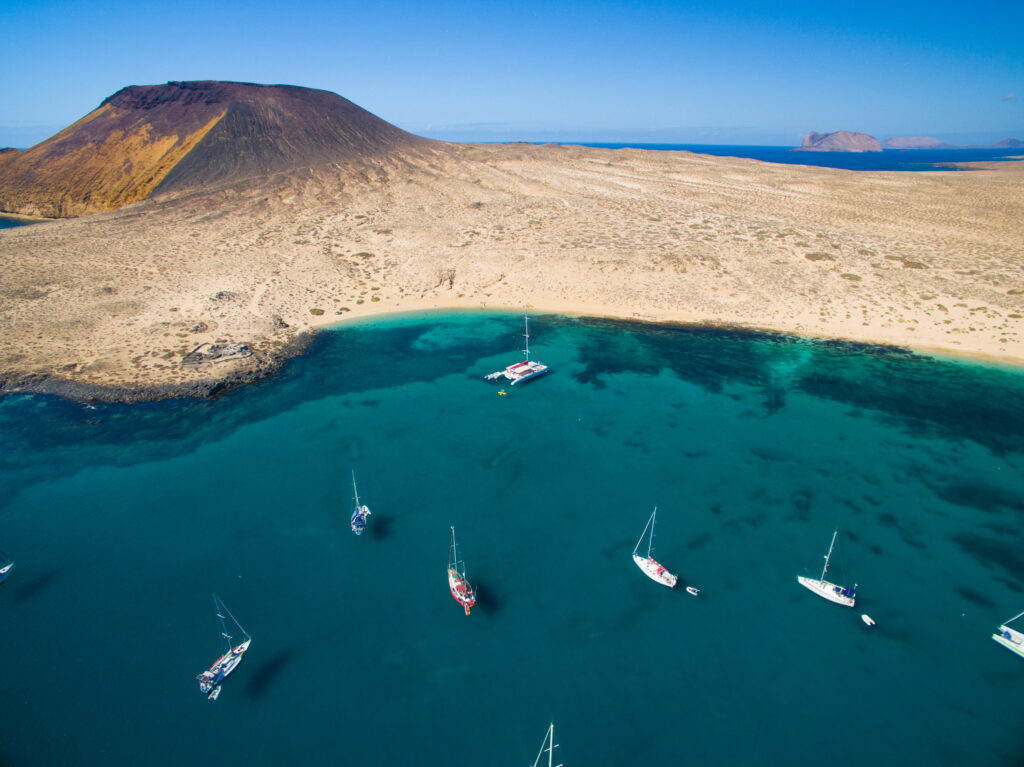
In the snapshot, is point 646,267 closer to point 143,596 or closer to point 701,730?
point 701,730

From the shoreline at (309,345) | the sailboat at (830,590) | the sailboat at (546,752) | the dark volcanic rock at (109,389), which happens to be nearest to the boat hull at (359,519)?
the sailboat at (546,752)

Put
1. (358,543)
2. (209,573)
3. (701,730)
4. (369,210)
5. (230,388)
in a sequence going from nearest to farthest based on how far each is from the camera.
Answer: (701,730) → (209,573) → (358,543) → (230,388) → (369,210)

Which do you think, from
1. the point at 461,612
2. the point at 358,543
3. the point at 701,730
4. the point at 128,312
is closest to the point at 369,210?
the point at 128,312

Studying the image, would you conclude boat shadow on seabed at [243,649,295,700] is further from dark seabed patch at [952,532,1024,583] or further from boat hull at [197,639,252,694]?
dark seabed patch at [952,532,1024,583]

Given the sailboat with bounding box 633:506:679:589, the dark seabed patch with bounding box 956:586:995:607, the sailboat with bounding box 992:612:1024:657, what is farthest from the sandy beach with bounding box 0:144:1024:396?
the sailboat with bounding box 633:506:679:589

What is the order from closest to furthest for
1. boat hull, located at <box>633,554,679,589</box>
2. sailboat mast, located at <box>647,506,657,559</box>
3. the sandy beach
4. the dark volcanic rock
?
boat hull, located at <box>633,554,679,589</box>
sailboat mast, located at <box>647,506,657,559</box>
the dark volcanic rock
the sandy beach

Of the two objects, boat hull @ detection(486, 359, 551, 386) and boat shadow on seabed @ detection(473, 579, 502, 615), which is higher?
boat hull @ detection(486, 359, 551, 386)

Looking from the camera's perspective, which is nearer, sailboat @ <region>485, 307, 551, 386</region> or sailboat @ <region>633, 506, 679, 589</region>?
sailboat @ <region>633, 506, 679, 589</region>

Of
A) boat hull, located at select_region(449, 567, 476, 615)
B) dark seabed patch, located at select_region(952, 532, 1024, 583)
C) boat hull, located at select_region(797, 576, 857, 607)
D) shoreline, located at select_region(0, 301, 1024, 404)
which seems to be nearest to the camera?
boat hull, located at select_region(449, 567, 476, 615)
